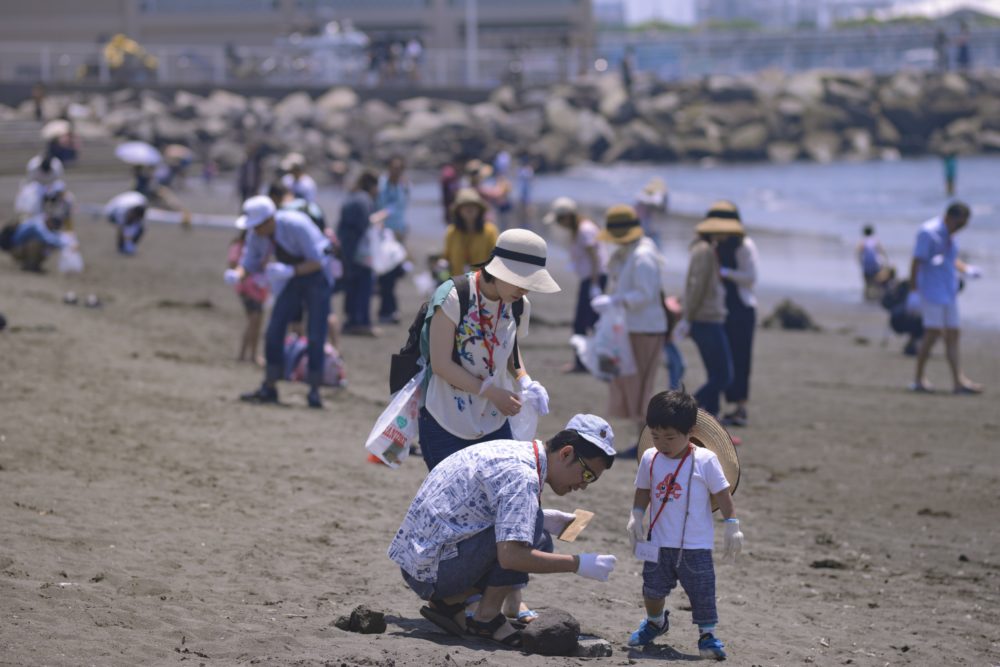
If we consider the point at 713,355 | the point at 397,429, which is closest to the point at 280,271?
the point at 713,355

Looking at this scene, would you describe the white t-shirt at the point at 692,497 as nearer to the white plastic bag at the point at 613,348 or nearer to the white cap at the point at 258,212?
the white plastic bag at the point at 613,348

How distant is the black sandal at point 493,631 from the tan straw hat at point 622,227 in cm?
446

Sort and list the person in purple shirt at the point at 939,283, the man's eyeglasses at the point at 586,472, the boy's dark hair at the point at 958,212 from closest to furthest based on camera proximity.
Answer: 1. the man's eyeglasses at the point at 586,472
2. the boy's dark hair at the point at 958,212
3. the person in purple shirt at the point at 939,283

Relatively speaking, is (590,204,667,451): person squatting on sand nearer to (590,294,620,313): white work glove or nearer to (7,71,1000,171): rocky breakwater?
(590,294,620,313): white work glove

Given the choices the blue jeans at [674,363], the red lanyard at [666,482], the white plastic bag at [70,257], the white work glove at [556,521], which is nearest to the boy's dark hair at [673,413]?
the red lanyard at [666,482]

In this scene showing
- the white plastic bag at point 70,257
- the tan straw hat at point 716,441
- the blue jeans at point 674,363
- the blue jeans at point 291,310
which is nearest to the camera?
the tan straw hat at point 716,441

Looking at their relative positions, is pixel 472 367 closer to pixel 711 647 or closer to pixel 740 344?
pixel 711 647

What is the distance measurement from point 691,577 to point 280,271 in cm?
534

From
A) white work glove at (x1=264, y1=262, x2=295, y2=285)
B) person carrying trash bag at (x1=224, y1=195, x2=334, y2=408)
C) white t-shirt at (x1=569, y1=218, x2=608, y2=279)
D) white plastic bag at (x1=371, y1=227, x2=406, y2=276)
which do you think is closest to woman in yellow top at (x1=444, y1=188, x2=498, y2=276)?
white t-shirt at (x1=569, y1=218, x2=608, y2=279)

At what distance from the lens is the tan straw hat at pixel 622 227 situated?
956 centimetres

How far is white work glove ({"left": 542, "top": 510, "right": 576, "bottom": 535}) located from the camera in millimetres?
5684

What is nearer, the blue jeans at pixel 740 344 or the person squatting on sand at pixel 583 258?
the blue jeans at pixel 740 344

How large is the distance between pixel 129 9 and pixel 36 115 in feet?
91.3

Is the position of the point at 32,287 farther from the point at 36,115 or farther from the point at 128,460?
Answer: the point at 36,115
